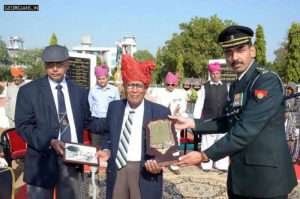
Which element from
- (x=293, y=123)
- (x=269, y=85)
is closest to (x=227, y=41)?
(x=269, y=85)

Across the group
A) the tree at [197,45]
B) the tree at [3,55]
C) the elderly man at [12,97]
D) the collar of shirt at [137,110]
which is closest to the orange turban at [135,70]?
the collar of shirt at [137,110]

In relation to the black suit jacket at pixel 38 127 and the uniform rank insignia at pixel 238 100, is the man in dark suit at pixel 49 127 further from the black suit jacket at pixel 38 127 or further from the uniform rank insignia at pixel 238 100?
the uniform rank insignia at pixel 238 100

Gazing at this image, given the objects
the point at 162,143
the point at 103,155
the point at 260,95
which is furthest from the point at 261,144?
the point at 103,155

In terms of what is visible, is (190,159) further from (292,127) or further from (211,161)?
(292,127)

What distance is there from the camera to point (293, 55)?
94.5 ft

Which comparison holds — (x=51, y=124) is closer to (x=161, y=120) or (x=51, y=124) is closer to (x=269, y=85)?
(x=161, y=120)

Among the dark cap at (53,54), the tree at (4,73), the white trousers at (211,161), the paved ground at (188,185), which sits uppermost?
the tree at (4,73)

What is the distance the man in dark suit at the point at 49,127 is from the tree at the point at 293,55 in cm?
3080

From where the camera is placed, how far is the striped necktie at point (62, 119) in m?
2.70

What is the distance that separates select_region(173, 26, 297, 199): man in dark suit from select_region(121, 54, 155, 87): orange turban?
0.78 m

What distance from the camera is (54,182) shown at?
2.67 m

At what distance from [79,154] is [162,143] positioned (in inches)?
30.5

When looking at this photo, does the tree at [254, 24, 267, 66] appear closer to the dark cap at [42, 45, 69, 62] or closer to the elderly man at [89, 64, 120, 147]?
the elderly man at [89, 64, 120, 147]

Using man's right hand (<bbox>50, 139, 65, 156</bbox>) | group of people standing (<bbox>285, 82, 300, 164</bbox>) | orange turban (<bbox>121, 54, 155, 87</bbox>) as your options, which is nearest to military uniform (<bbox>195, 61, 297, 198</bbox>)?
orange turban (<bbox>121, 54, 155, 87</bbox>)
